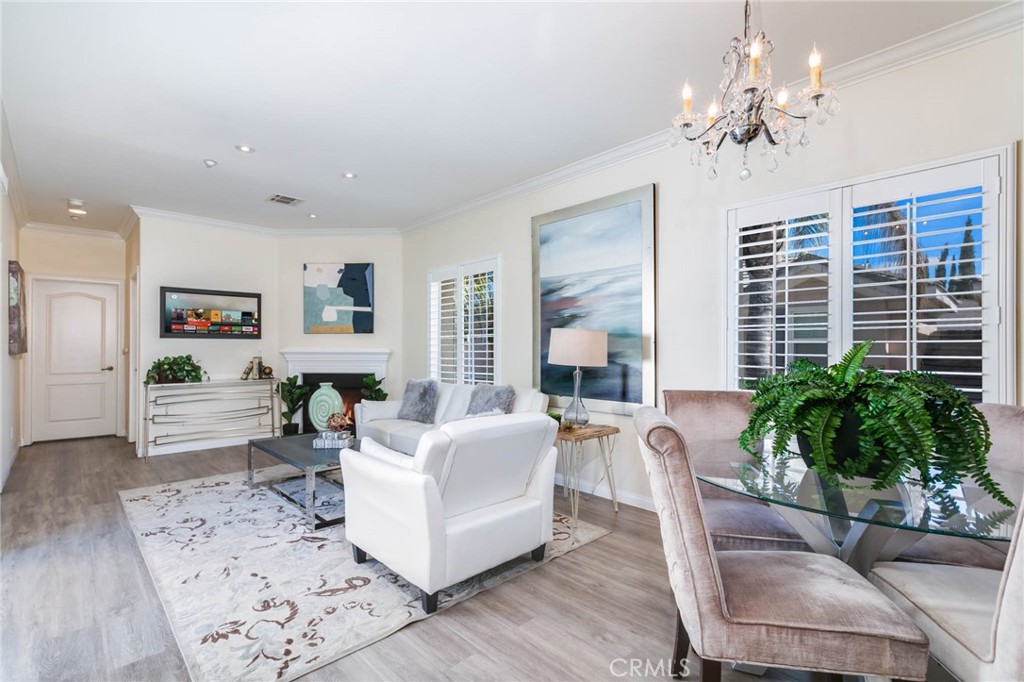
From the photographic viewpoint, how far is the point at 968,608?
132cm

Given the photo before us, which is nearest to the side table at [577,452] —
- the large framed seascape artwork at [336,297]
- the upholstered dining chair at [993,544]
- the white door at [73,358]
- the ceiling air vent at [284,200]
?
the upholstered dining chair at [993,544]

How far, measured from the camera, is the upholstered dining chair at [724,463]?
6.54ft

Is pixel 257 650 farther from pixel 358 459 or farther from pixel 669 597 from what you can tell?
pixel 669 597

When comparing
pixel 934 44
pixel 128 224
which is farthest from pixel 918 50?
pixel 128 224

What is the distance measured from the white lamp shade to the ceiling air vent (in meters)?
3.41

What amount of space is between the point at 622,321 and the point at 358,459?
2.28 meters

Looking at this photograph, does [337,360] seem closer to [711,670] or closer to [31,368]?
[31,368]

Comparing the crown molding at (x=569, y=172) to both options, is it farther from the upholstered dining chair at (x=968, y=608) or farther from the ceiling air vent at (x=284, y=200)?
the upholstered dining chair at (x=968, y=608)

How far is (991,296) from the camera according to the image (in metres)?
2.33

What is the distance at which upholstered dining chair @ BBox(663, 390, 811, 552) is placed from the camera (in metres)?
1.99

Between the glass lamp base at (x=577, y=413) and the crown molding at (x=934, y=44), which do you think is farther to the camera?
the glass lamp base at (x=577, y=413)

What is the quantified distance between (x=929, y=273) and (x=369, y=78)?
3212mm

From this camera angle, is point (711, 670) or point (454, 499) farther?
point (454, 499)

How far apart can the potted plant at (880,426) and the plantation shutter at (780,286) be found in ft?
4.26
